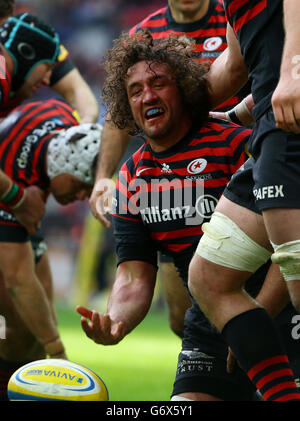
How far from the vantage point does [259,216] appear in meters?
2.41

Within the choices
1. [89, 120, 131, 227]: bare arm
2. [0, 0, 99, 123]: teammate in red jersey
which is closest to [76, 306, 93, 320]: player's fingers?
[89, 120, 131, 227]: bare arm

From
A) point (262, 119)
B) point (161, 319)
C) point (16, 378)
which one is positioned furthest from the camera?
point (161, 319)

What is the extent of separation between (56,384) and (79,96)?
2.69 meters

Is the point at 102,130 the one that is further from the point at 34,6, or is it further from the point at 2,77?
the point at 34,6

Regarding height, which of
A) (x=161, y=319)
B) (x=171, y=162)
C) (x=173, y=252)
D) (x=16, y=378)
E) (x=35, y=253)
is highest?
(x=171, y=162)

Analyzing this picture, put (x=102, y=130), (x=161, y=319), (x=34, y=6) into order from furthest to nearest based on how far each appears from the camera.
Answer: (x=34, y=6) → (x=161, y=319) → (x=102, y=130)

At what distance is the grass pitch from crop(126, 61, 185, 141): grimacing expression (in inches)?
71.7

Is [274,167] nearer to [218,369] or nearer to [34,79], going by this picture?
[218,369]

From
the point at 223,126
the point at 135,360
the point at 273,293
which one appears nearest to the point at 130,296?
the point at 273,293

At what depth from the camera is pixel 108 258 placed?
12211 mm

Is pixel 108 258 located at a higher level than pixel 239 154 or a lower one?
lower

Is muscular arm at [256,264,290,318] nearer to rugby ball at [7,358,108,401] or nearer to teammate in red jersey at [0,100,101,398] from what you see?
rugby ball at [7,358,108,401]

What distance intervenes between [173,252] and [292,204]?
1071 millimetres
